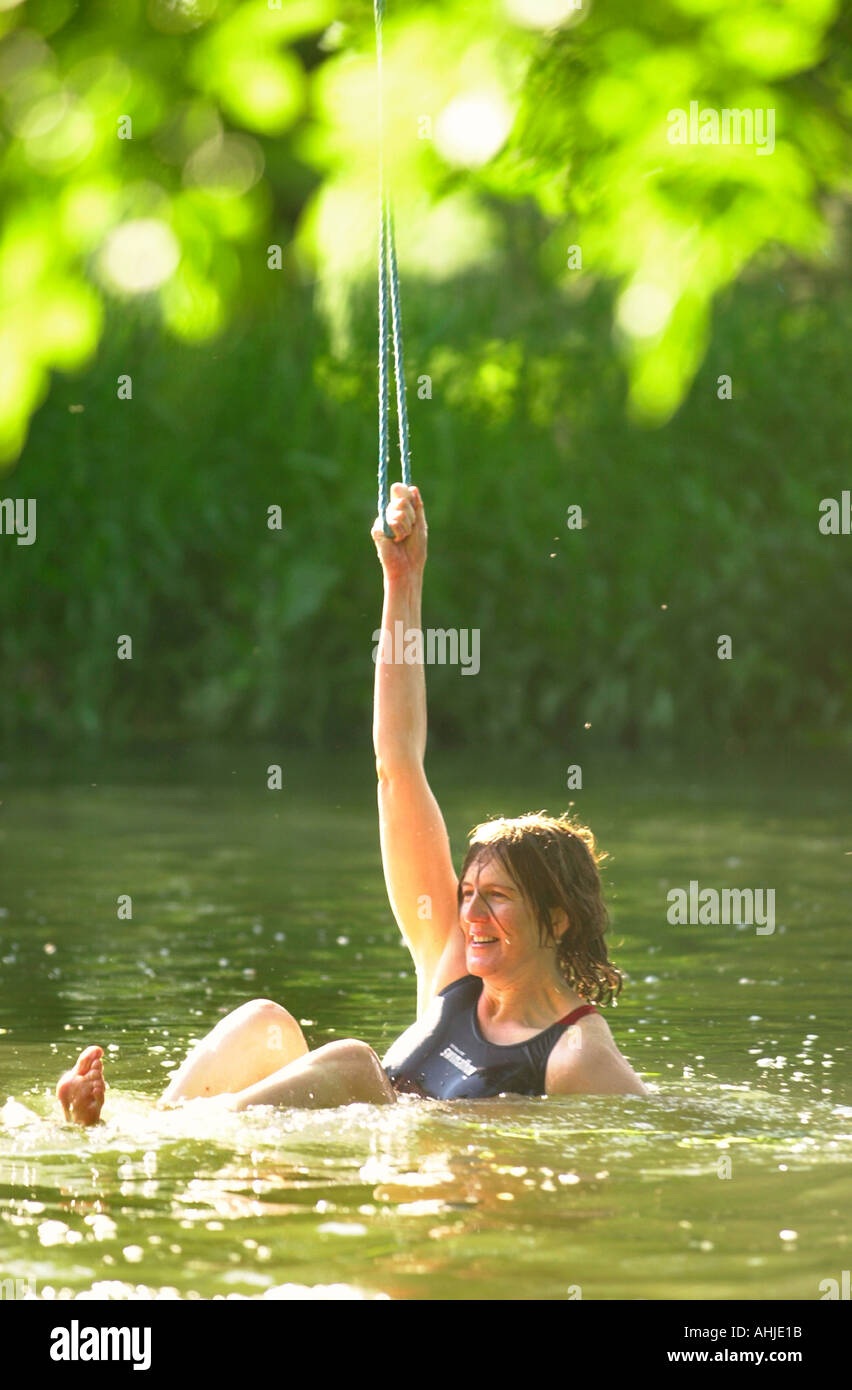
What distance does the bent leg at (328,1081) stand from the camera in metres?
5.57

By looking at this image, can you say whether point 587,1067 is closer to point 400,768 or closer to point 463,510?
point 400,768

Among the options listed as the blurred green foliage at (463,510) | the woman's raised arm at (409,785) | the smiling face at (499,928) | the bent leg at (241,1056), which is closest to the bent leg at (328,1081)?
the bent leg at (241,1056)

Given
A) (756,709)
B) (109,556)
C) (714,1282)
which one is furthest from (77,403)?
(714,1282)

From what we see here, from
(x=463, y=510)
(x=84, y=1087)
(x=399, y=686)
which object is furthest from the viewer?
(x=463, y=510)

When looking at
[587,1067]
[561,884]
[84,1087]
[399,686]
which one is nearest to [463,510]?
[399,686]

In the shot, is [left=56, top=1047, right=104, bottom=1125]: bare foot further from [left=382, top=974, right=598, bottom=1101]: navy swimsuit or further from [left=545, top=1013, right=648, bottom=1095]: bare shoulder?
[left=545, top=1013, right=648, bottom=1095]: bare shoulder

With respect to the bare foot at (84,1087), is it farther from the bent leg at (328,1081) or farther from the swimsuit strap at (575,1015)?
the swimsuit strap at (575,1015)

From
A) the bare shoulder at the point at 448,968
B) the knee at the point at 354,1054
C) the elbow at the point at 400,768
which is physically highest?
the elbow at the point at 400,768

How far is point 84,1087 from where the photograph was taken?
5543 millimetres

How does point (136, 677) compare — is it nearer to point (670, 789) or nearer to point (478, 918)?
point (670, 789)

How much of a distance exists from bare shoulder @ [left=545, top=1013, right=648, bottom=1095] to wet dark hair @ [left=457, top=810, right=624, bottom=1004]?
225mm

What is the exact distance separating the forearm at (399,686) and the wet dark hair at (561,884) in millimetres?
294

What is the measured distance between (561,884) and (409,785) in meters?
0.46

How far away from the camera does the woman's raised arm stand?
597cm
